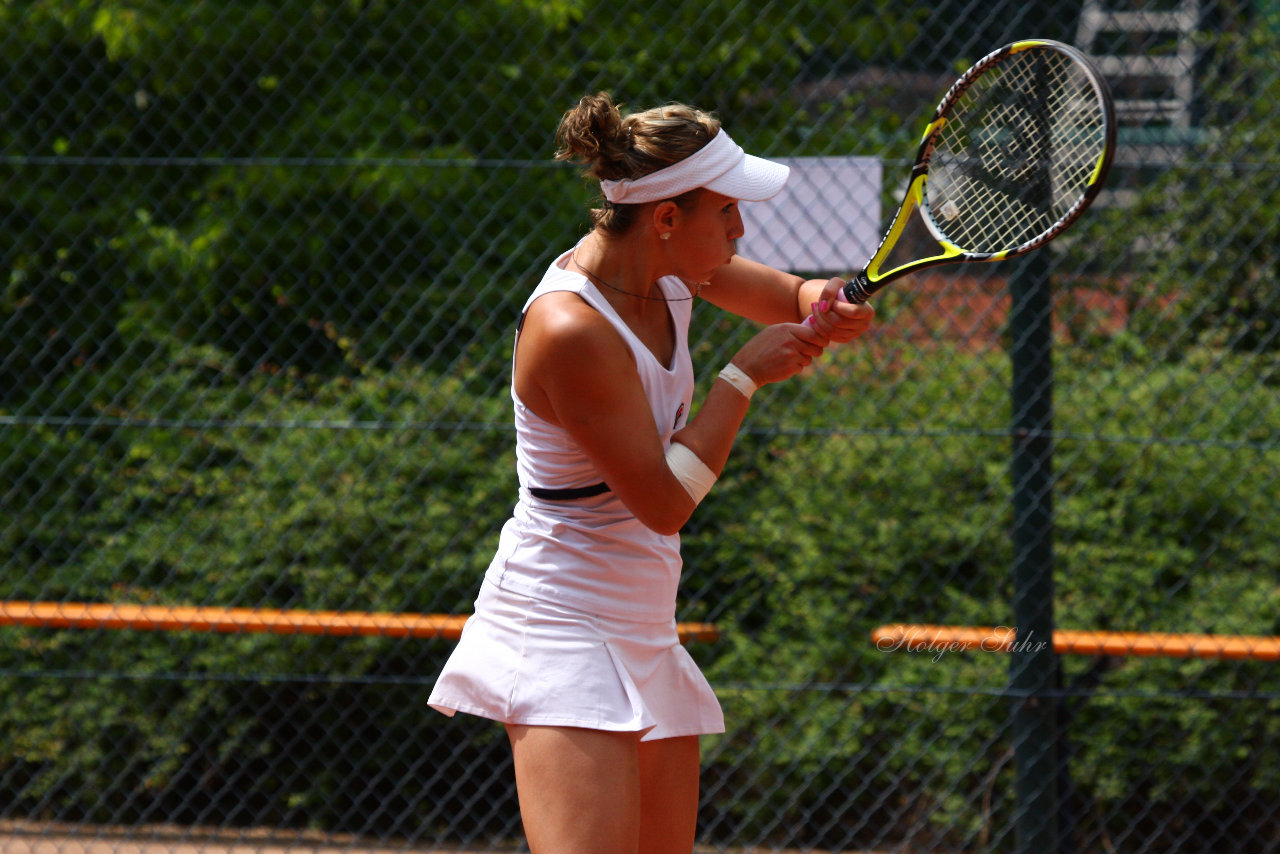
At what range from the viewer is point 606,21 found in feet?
12.5

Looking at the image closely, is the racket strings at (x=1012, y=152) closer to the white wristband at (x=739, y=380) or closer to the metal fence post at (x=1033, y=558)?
the metal fence post at (x=1033, y=558)

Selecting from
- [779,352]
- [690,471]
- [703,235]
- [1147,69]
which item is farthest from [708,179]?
[1147,69]

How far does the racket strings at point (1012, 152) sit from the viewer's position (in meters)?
2.42

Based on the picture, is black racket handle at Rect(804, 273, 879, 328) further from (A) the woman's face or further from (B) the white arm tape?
(B) the white arm tape

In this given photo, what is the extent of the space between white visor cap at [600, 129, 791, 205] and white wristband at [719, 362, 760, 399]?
10.1 inches

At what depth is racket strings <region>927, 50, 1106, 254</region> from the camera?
2416mm

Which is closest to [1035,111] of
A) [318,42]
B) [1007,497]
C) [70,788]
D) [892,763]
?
[1007,497]

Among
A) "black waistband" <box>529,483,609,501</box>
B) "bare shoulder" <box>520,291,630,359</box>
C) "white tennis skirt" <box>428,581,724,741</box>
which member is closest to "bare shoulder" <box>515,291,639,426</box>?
"bare shoulder" <box>520,291,630,359</box>

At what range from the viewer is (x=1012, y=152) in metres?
2.60

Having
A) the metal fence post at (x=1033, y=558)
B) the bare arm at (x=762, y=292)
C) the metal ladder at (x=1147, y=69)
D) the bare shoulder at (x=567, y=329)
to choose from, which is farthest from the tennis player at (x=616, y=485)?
the metal ladder at (x=1147, y=69)

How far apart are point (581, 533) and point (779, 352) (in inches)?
16.1

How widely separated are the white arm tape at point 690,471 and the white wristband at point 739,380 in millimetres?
137

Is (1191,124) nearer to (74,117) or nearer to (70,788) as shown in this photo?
(74,117)

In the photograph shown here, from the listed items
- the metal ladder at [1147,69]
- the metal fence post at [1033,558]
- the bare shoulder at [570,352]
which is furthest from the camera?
the metal ladder at [1147,69]
